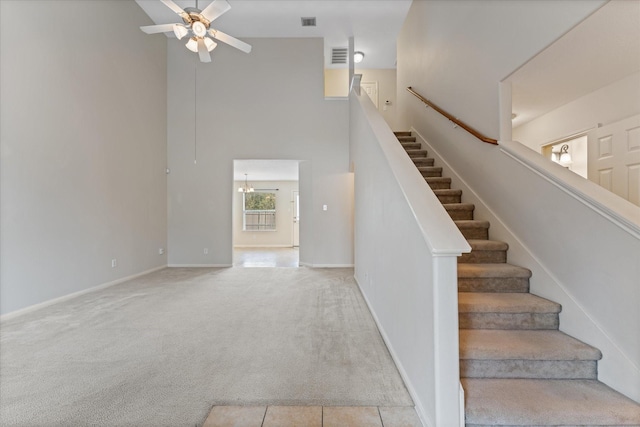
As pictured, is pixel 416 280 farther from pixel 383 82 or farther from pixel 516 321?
pixel 383 82

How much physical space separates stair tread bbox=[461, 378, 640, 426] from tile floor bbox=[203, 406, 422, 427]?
343 mm

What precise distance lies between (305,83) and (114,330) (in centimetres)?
532

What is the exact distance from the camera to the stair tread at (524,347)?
1717 mm

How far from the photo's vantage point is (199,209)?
602 cm

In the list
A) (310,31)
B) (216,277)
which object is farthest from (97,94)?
(310,31)

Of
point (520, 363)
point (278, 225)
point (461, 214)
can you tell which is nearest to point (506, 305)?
point (520, 363)

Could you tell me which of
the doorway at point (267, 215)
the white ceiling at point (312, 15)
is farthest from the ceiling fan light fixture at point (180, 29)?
the doorway at point (267, 215)

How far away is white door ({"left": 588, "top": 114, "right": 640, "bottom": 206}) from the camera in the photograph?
2564mm

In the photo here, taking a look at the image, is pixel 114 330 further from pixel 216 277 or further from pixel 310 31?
pixel 310 31

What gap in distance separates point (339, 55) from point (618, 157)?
19.6 ft

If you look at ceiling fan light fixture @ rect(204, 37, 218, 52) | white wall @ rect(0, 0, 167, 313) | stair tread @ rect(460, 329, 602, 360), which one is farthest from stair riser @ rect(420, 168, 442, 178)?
white wall @ rect(0, 0, 167, 313)

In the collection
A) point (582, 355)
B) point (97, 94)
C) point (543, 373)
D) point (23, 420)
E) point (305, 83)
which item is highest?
point (305, 83)

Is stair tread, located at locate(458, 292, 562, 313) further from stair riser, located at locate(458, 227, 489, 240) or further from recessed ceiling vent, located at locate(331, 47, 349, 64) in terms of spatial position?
recessed ceiling vent, located at locate(331, 47, 349, 64)

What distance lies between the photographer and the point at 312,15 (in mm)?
5508
